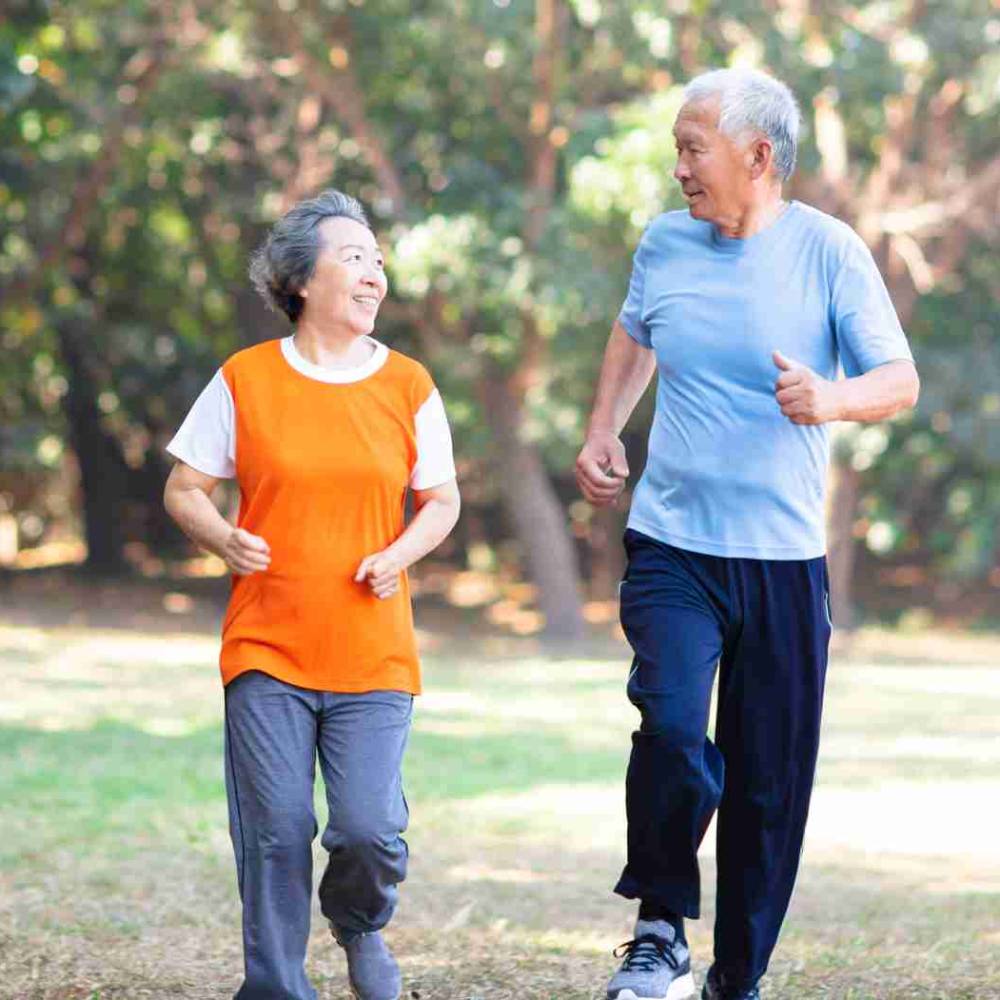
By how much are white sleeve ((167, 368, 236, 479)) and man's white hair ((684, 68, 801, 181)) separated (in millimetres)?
1250

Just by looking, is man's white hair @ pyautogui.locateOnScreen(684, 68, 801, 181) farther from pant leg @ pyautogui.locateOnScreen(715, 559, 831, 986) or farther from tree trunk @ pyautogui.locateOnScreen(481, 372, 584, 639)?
tree trunk @ pyautogui.locateOnScreen(481, 372, 584, 639)

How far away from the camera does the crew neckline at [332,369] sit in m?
4.42

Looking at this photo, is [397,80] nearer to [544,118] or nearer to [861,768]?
[544,118]

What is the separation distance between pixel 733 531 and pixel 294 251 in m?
1.19

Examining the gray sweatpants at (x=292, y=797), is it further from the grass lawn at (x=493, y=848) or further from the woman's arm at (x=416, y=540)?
the grass lawn at (x=493, y=848)

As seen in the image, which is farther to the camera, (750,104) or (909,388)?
(750,104)

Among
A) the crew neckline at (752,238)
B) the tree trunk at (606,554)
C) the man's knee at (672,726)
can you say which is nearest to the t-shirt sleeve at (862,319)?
the crew neckline at (752,238)

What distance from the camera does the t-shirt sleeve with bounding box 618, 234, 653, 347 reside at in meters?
4.65

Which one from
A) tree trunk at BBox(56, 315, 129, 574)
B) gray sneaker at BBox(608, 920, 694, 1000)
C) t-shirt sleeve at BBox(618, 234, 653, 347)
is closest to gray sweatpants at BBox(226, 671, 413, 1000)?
gray sneaker at BBox(608, 920, 694, 1000)

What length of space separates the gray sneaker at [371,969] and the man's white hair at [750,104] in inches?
80.5

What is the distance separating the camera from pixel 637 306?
4680 mm

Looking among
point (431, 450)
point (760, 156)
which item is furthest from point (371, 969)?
point (760, 156)

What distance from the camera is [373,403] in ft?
14.5

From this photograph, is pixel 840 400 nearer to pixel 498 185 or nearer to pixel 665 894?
pixel 665 894
